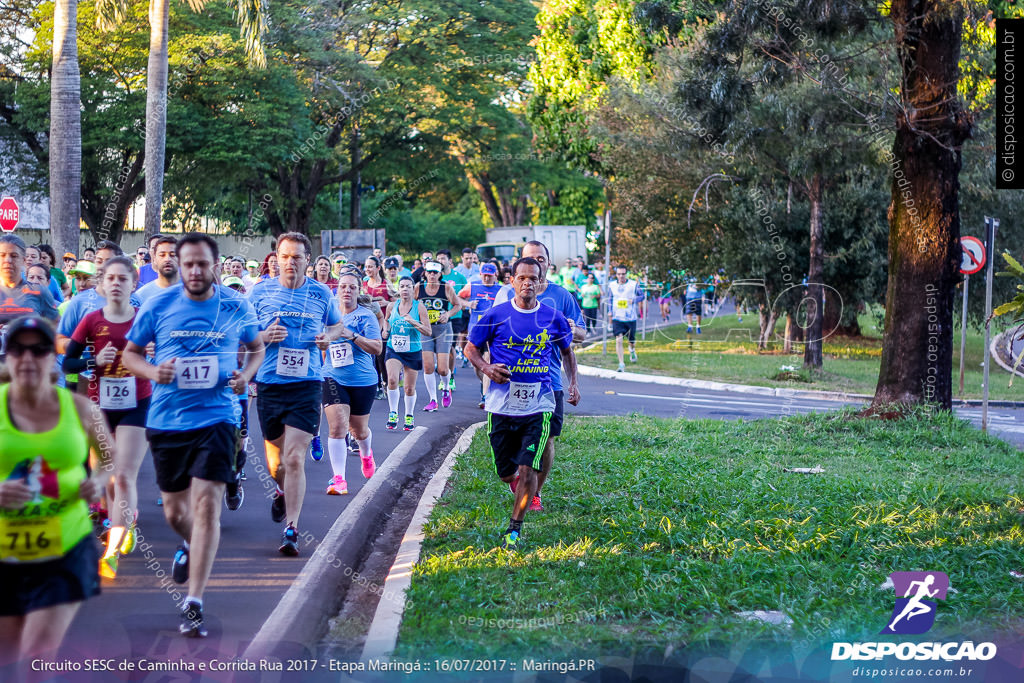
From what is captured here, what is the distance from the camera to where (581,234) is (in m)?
43.1

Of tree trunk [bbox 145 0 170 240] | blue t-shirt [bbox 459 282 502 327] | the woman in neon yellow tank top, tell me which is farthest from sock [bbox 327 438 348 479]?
tree trunk [bbox 145 0 170 240]

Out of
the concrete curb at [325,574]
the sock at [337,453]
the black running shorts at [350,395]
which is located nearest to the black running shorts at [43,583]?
the concrete curb at [325,574]

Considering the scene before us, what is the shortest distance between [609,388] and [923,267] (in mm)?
7621

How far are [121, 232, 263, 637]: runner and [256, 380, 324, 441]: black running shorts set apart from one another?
4.71ft

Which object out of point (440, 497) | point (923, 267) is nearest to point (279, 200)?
point (923, 267)

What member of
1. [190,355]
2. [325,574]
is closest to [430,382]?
[325,574]

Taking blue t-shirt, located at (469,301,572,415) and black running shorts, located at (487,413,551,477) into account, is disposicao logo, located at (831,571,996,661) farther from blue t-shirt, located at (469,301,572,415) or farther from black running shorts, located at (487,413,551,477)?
blue t-shirt, located at (469,301,572,415)

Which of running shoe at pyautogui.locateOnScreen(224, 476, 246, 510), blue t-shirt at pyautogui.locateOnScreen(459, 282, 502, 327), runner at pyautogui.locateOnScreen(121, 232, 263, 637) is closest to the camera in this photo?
runner at pyautogui.locateOnScreen(121, 232, 263, 637)

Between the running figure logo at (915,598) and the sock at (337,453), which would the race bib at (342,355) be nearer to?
the sock at (337,453)

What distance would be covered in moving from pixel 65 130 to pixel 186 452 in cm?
1539

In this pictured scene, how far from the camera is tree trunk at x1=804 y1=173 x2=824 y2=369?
74.8 ft

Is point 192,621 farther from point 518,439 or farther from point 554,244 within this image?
point 554,244

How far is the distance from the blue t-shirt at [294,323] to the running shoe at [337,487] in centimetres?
179

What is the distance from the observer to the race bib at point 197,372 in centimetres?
587
